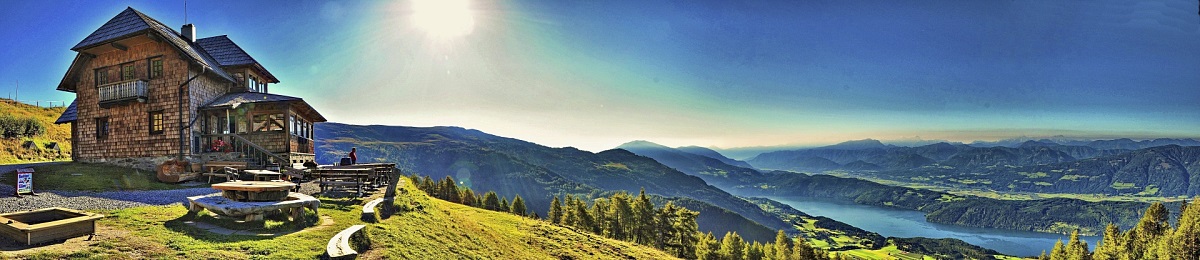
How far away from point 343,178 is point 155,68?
16.2 m

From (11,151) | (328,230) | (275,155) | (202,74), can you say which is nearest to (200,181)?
(275,155)

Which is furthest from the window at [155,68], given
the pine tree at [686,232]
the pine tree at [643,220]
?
the pine tree at [686,232]

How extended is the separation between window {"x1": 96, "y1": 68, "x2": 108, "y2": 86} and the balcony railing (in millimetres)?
799

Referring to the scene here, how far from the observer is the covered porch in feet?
90.4


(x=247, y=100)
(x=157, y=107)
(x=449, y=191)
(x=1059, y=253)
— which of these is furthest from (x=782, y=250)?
(x=157, y=107)

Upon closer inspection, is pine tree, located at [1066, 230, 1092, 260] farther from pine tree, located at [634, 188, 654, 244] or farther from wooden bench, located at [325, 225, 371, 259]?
wooden bench, located at [325, 225, 371, 259]

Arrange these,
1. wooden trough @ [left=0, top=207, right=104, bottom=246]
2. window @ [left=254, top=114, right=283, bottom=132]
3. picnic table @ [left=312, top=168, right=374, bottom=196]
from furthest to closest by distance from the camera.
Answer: window @ [left=254, top=114, right=283, bottom=132] → picnic table @ [left=312, top=168, right=374, bottom=196] → wooden trough @ [left=0, top=207, right=104, bottom=246]

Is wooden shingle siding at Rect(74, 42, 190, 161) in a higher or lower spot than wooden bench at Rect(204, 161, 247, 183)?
higher

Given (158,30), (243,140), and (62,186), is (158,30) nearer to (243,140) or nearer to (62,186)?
(243,140)

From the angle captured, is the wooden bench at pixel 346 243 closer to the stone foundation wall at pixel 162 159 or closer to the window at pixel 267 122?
the stone foundation wall at pixel 162 159

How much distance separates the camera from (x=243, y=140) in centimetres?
2712

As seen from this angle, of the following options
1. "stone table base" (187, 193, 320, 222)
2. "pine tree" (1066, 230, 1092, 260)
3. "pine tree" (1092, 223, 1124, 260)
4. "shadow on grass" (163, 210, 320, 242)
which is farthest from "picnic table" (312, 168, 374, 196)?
"pine tree" (1092, 223, 1124, 260)

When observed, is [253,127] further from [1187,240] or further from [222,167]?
[1187,240]

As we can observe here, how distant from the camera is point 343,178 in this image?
22016 millimetres
